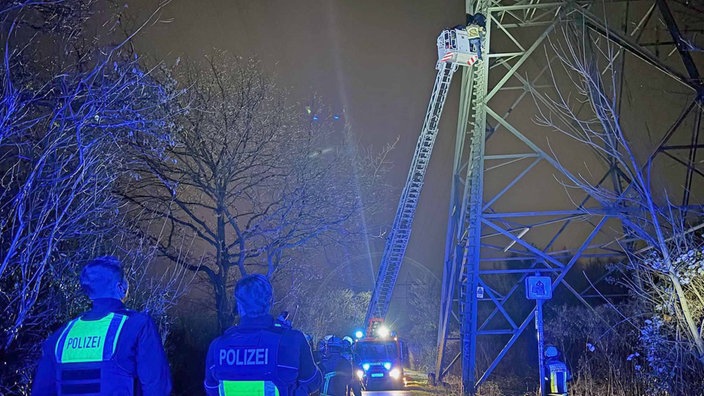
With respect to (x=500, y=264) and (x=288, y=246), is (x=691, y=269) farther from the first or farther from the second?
(x=500, y=264)

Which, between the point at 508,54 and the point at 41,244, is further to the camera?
the point at 508,54

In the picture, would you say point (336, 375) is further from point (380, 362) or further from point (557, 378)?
point (380, 362)

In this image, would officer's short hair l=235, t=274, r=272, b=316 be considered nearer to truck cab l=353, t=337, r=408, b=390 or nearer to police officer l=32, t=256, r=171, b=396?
police officer l=32, t=256, r=171, b=396

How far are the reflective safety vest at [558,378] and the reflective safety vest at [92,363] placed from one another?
6.39m

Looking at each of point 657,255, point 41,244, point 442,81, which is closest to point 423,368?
point 442,81

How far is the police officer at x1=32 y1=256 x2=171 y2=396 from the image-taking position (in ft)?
11.4

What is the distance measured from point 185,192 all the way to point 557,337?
1205 centimetres

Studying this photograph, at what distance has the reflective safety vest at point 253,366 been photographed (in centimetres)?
374

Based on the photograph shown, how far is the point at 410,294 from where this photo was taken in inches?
1965

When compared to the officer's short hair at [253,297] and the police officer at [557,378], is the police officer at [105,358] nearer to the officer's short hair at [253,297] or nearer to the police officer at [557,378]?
the officer's short hair at [253,297]

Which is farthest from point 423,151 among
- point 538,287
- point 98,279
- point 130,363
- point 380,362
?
point 130,363

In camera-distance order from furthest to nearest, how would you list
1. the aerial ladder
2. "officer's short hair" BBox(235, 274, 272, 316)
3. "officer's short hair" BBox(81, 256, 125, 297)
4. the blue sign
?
the aerial ladder, the blue sign, "officer's short hair" BBox(235, 274, 272, 316), "officer's short hair" BBox(81, 256, 125, 297)

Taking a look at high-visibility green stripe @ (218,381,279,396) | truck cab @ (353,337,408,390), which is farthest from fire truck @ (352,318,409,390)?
high-visibility green stripe @ (218,381,279,396)

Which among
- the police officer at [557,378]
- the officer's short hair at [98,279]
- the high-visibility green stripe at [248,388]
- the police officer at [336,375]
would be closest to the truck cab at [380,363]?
the police officer at [336,375]
